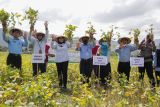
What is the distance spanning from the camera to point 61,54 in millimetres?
10820

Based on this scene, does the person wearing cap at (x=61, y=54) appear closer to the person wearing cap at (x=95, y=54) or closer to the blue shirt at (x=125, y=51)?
the person wearing cap at (x=95, y=54)

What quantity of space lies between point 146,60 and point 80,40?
1831 millimetres

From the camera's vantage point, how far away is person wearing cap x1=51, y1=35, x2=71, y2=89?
10742 millimetres

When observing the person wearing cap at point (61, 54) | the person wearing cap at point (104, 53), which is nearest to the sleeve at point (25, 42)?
the person wearing cap at point (61, 54)

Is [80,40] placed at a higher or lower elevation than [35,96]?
higher

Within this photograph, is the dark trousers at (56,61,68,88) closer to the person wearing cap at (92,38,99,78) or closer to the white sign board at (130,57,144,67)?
the person wearing cap at (92,38,99,78)

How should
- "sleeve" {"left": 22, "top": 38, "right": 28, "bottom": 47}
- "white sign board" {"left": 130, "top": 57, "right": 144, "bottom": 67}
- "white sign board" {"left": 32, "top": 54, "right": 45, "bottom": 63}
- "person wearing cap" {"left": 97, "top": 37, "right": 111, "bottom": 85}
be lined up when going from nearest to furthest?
"white sign board" {"left": 130, "top": 57, "right": 144, "bottom": 67}
"white sign board" {"left": 32, "top": 54, "right": 45, "bottom": 63}
"sleeve" {"left": 22, "top": 38, "right": 28, "bottom": 47}
"person wearing cap" {"left": 97, "top": 37, "right": 111, "bottom": 85}

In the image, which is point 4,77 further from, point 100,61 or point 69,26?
point 69,26

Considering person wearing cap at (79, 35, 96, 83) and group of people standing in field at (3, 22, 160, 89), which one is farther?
person wearing cap at (79, 35, 96, 83)

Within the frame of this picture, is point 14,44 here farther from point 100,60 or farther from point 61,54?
point 100,60

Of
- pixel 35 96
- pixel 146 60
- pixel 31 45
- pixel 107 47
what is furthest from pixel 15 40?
pixel 35 96

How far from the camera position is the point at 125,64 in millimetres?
10820

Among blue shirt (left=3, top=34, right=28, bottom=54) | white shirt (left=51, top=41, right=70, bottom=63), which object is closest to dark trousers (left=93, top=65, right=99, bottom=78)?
white shirt (left=51, top=41, right=70, bottom=63)

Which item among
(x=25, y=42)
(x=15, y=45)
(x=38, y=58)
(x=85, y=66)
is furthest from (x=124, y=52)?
(x=15, y=45)
